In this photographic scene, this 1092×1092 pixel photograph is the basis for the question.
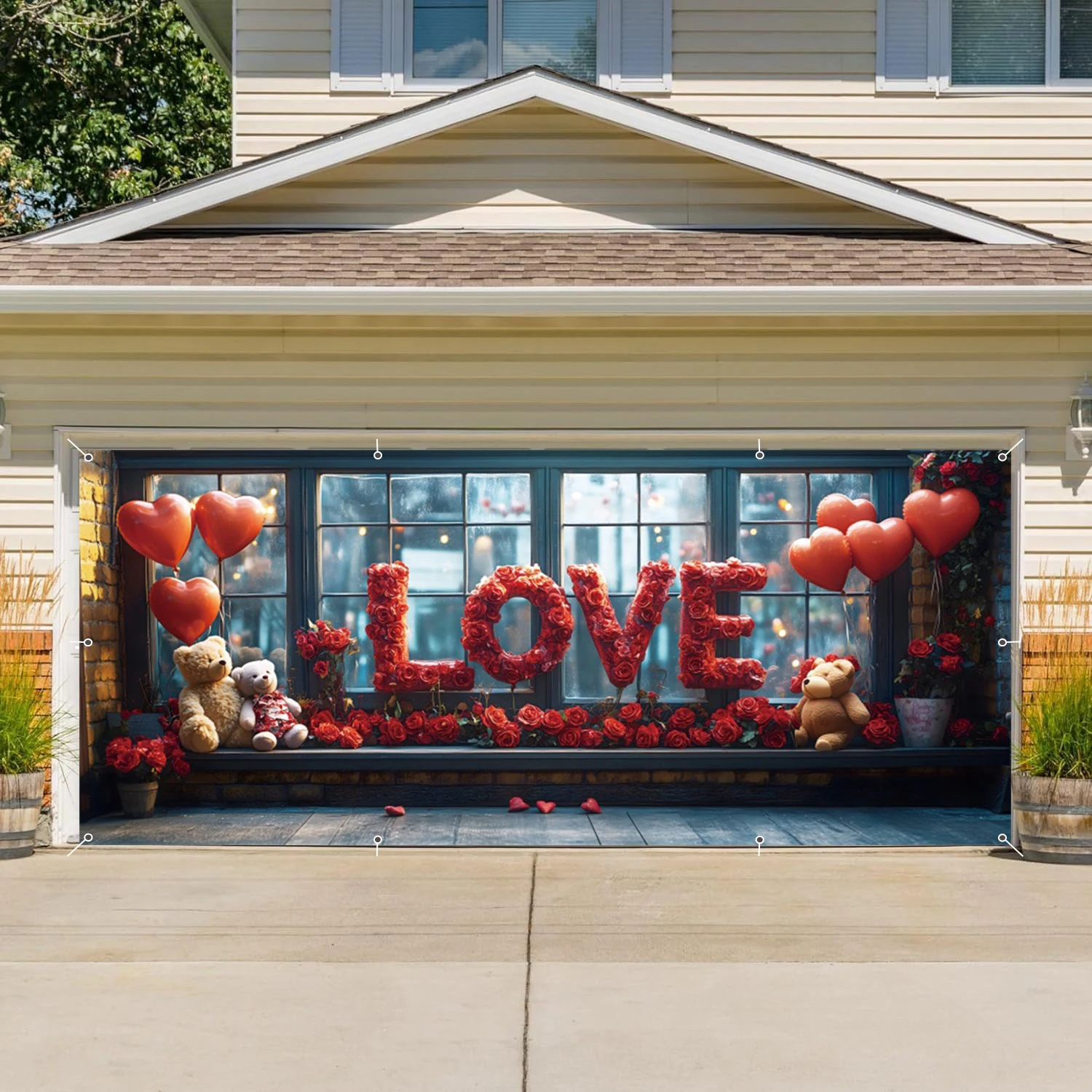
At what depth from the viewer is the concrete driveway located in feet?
13.9

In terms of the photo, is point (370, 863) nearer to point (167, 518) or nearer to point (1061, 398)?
A: point (167, 518)

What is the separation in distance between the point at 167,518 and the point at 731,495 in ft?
12.5

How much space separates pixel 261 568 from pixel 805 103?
485cm

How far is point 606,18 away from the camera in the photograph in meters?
10.1

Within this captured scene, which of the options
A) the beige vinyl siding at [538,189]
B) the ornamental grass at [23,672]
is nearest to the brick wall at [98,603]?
Answer: the ornamental grass at [23,672]

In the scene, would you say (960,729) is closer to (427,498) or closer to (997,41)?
(427,498)

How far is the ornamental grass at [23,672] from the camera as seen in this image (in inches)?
295

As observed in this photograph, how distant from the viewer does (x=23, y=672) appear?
7621 millimetres

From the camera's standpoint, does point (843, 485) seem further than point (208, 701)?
Yes

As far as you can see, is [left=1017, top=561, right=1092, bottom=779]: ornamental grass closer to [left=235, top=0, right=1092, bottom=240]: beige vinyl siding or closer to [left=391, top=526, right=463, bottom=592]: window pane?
[left=235, top=0, right=1092, bottom=240]: beige vinyl siding

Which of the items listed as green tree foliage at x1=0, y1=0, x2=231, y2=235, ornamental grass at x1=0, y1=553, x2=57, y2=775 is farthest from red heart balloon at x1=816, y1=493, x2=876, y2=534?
green tree foliage at x1=0, y1=0, x2=231, y2=235

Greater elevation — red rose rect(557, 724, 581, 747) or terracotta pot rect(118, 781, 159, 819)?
red rose rect(557, 724, 581, 747)

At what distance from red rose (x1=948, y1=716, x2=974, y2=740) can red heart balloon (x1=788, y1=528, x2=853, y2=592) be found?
119 centimetres

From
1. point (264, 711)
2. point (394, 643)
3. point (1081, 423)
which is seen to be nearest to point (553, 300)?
point (1081, 423)
